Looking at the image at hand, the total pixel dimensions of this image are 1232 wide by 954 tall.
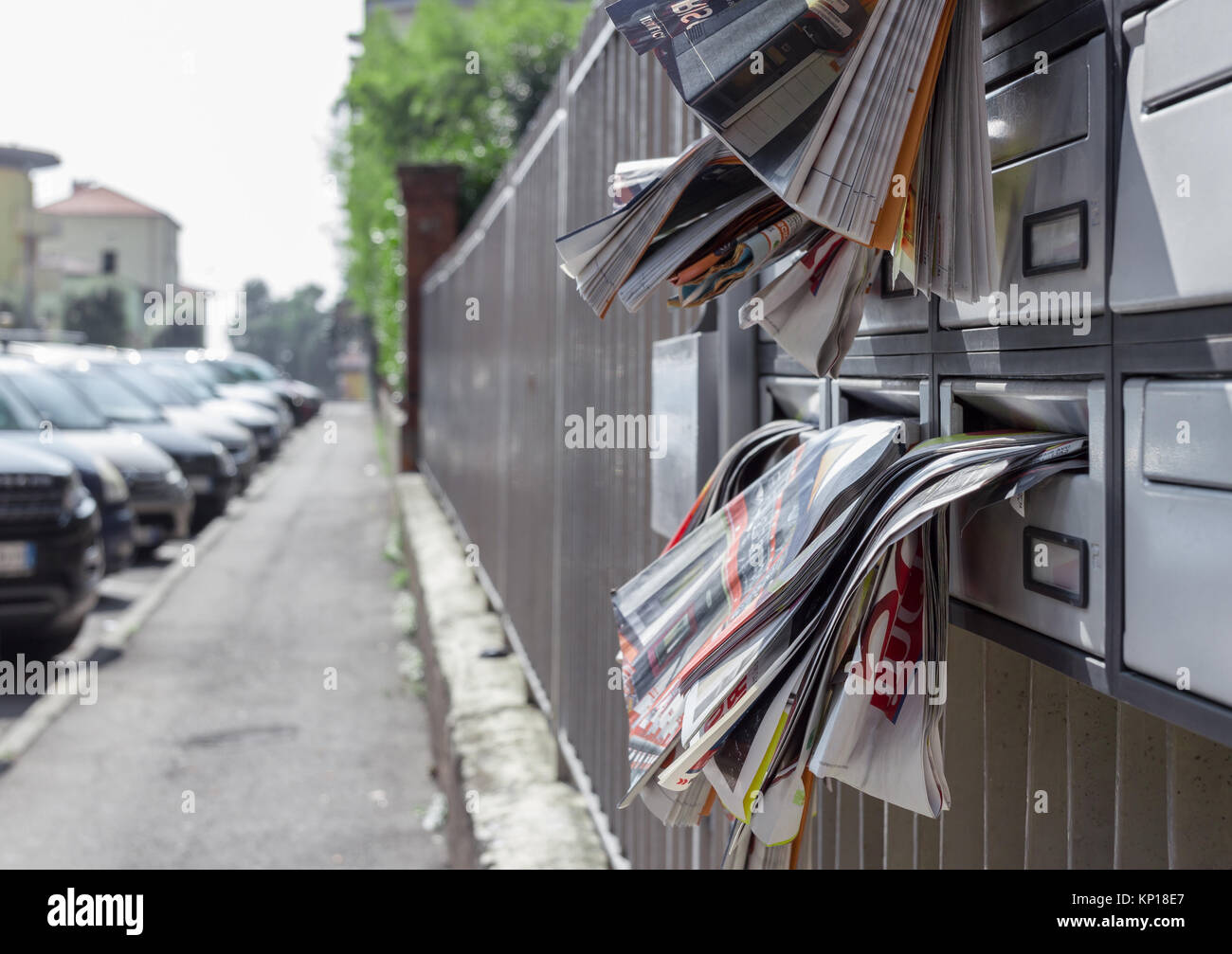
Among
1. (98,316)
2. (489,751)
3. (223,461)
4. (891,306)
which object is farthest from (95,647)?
(98,316)

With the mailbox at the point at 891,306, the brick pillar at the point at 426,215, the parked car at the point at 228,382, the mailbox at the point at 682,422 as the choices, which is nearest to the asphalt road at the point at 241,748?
the mailbox at the point at 682,422

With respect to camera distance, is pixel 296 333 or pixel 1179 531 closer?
pixel 1179 531

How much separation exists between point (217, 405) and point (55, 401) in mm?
10648

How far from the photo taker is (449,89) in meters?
20.9

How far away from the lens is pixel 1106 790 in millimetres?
1167

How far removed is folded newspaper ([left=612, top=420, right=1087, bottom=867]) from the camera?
1081mm

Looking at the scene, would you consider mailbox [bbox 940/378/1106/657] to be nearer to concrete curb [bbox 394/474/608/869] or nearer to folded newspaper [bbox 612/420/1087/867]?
folded newspaper [bbox 612/420/1087/867]

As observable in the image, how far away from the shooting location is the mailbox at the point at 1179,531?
85cm

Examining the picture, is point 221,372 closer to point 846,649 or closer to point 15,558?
point 15,558

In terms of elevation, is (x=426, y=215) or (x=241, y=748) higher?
(x=426, y=215)

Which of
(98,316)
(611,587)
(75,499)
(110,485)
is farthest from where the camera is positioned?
(98,316)

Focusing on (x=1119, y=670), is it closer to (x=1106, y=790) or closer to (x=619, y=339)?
(x=1106, y=790)

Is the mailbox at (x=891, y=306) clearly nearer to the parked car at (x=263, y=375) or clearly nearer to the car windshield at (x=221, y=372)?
the car windshield at (x=221, y=372)

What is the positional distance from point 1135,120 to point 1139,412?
0.21 meters
